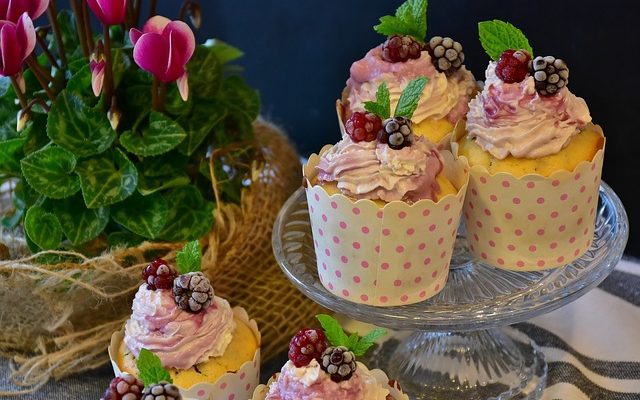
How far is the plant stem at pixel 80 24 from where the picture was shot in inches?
57.4

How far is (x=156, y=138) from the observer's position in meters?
1.50

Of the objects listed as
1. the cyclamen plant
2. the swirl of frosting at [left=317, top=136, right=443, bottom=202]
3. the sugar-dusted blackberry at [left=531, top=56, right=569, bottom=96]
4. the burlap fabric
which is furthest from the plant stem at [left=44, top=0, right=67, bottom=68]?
the sugar-dusted blackberry at [left=531, top=56, right=569, bottom=96]

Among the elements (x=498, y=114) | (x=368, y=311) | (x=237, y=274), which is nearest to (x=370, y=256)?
(x=368, y=311)

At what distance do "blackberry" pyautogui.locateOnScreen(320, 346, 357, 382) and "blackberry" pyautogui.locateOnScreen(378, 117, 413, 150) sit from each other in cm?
29

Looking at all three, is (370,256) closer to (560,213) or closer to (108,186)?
(560,213)

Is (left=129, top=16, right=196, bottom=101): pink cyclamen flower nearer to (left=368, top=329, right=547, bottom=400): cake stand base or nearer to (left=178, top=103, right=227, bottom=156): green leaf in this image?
(left=178, top=103, right=227, bottom=156): green leaf

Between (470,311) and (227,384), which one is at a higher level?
(470,311)

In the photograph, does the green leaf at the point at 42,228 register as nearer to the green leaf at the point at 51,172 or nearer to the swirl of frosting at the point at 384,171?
the green leaf at the point at 51,172

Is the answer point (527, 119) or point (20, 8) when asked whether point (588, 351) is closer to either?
point (527, 119)

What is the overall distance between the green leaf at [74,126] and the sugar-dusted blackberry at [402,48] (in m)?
0.50

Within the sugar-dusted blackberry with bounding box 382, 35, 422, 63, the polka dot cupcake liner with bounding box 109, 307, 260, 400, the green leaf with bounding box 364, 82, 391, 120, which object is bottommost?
the polka dot cupcake liner with bounding box 109, 307, 260, 400

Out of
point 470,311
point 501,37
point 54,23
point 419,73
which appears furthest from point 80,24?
point 470,311

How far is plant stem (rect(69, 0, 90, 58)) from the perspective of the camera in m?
1.46

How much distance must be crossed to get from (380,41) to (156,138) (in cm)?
58
